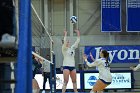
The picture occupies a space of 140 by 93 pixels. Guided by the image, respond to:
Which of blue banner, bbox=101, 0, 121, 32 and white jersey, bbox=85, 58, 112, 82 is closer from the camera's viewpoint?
white jersey, bbox=85, 58, 112, 82

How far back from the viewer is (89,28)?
2198cm

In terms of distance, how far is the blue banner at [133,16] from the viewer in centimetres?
2116

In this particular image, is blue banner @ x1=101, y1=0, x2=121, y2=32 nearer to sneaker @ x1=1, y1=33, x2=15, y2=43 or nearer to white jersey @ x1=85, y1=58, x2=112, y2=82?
white jersey @ x1=85, y1=58, x2=112, y2=82

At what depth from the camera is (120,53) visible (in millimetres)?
20781

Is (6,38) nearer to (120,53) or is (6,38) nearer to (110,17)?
(120,53)

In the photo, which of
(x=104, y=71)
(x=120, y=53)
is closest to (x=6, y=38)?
(x=104, y=71)

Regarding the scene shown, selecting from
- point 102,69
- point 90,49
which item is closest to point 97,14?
point 90,49

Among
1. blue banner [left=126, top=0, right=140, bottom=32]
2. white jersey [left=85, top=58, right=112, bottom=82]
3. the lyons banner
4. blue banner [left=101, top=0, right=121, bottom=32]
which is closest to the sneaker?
white jersey [left=85, top=58, right=112, bottom=82]

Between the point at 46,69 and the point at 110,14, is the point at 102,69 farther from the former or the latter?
the point at 110,14

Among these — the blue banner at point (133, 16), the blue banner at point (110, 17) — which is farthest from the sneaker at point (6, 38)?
the blue banner at point (133, 16)

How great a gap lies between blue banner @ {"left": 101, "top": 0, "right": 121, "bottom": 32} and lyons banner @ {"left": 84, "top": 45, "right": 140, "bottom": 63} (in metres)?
1.10

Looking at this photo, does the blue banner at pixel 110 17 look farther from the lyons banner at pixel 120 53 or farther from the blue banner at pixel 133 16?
the lyons banner at pixel 120 53

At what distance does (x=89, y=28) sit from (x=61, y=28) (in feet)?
5.16

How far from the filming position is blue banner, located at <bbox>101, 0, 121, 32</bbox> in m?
21.0
